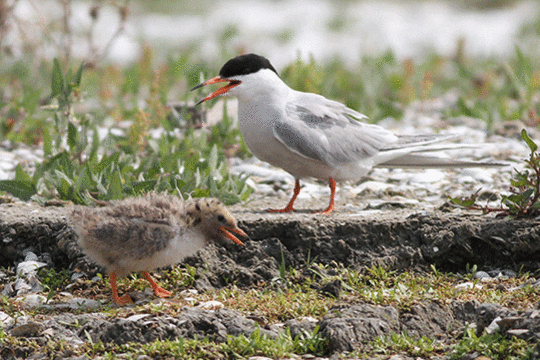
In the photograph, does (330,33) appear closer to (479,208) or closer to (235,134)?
(235,134)

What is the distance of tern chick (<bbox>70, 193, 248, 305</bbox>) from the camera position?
11.8ft

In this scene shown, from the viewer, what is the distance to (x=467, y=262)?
4.11 metres

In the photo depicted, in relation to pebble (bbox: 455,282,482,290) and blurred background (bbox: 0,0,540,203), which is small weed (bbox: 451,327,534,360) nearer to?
pebble (bbox: 455,282,482,290)

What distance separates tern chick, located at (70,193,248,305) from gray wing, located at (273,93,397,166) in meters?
1.06

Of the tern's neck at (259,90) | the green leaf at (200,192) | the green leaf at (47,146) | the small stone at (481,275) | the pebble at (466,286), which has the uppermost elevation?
the tern's neck at (259,90)

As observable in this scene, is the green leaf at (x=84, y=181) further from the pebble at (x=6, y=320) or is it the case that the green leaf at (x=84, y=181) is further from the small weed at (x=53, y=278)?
the pebble at (x=6, y=320)

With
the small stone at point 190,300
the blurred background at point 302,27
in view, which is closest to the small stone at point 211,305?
the small stone at point 190,300

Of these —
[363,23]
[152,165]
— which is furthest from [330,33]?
[152,165]

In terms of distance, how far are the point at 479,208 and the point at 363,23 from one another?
1306 centimetres

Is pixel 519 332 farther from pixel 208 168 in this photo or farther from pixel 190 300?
pixel 208 168

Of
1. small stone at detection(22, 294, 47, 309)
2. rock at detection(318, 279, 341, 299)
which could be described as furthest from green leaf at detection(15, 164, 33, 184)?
rock at detection(318, 279, 341, 299)

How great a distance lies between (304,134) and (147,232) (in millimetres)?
1467

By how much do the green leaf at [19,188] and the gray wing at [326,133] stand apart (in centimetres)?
162

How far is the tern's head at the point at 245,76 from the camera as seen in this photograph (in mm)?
4910
